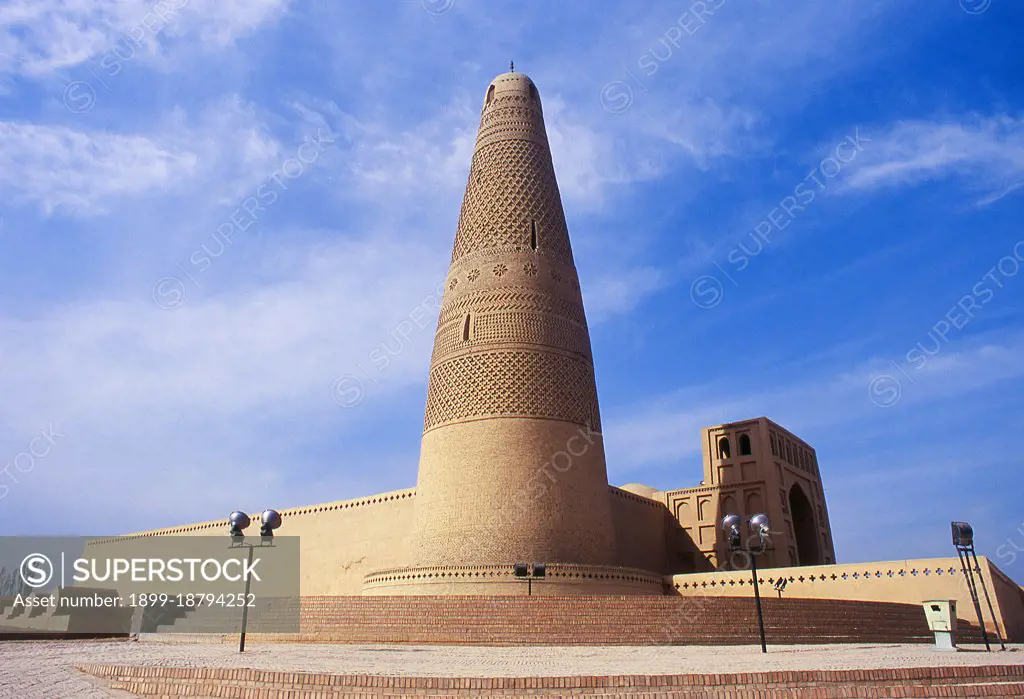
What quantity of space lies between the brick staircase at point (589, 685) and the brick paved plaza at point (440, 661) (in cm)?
33

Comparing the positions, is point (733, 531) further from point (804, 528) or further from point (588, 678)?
point (804, 528)

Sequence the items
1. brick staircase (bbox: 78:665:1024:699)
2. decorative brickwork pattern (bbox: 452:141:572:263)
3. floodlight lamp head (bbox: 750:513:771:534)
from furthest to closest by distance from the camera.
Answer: decorative brickwork pattern (bbox: 452:141:572:263), floodlight lamp head (bbox: 750:513:771:534), brick staircase (bbox: 78:665:1024:699)

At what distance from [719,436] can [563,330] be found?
241 inches

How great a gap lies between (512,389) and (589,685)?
7895 millimetres

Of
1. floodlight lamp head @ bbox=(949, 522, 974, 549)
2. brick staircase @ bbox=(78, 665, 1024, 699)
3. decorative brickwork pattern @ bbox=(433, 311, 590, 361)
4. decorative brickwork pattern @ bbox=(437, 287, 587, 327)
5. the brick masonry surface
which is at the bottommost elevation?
brick staircase @ bbox=(78, 665, 1024, 699)

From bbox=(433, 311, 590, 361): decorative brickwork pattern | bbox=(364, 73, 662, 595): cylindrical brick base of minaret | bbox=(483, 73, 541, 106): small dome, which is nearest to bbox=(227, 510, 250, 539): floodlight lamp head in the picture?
bbox=(364, 73, 662, 595): cylindrical brick base of minaret

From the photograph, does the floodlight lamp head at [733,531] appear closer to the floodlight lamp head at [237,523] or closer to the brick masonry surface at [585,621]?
the brick masonry surface at [585,621]

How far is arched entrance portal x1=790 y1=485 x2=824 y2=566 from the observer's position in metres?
17.7

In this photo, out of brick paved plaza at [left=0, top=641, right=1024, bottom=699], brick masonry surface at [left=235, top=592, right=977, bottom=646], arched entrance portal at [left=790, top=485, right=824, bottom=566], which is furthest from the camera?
arched entrance portal at [left=790, top=485, right=824, bottom=566]

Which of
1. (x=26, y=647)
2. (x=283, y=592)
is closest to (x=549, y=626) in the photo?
(x=26, y=647)

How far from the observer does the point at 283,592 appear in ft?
58.3

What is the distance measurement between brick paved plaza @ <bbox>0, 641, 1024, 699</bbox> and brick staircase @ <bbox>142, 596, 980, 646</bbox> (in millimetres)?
1022

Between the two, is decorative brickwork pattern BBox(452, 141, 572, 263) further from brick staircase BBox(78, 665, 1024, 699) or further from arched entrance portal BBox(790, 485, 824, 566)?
brick staircase BBox(78, 665, 1024, 699)

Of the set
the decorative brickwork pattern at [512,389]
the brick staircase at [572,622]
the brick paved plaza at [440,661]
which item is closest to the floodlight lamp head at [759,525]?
the brick paved plaza at [440,661]
